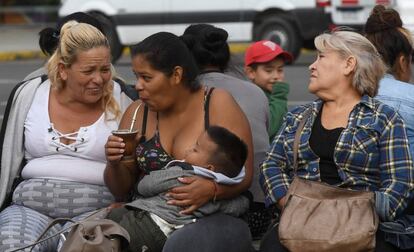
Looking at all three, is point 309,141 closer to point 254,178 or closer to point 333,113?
point 333,113

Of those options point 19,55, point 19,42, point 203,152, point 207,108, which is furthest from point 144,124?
point 19,42

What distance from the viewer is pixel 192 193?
4656 mm

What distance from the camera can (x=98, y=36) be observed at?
17.1 feet

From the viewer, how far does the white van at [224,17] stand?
17719 mm

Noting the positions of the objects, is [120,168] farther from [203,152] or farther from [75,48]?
[75,48]

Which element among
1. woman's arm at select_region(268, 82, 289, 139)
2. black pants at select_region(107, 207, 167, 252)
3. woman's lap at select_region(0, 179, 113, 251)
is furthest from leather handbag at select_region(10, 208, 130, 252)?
woman's arm at select_region(268, 82, 289, 139)

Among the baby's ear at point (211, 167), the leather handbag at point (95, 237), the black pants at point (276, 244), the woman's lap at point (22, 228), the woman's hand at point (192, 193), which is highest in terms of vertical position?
the baby's ear at point (211, 167)

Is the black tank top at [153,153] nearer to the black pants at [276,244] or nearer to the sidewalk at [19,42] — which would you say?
the black pants at [276,244]

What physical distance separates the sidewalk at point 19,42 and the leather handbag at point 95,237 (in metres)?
16.6

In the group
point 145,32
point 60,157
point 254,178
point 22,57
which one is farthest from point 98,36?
point 22,57

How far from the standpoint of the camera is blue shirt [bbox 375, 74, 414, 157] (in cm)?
506

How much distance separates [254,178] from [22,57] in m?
16.1

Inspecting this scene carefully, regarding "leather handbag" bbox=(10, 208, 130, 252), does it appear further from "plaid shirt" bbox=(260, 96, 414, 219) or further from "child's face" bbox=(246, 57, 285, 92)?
"child's face" bbox=(246, 57, 285, 92)

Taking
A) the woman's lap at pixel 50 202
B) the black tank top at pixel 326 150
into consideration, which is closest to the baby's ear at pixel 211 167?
the black tank top at pixel 326 150
